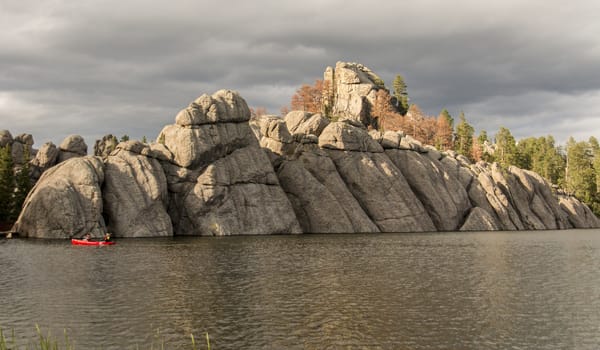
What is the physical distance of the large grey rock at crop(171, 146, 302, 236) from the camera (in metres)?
92.4

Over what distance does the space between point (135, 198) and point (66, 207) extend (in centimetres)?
1118

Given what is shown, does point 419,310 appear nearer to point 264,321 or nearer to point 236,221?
point 264,321

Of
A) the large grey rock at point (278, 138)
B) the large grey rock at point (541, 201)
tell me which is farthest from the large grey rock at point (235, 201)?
A: the large grey rock at point (541, 201)

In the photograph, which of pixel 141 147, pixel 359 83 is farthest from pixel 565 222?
pixel 141 147

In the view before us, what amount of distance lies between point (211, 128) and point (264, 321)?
73.8m

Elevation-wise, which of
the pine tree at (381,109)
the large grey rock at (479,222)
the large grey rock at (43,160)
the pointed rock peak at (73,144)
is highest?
the pine tree at (381,109)

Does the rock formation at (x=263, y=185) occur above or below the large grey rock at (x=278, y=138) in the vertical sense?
below

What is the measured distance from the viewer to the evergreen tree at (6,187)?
9256 centimetres

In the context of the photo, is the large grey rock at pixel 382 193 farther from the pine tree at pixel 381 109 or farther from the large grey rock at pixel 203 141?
the pine tree at pixel 381 109

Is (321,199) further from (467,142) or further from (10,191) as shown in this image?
(467,142)

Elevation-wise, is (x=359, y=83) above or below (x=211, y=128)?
above

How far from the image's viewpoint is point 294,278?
44.8m

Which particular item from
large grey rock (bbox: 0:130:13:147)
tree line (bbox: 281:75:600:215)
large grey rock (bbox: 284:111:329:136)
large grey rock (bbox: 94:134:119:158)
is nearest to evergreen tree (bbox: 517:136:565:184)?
tree line (bbox: 281:75:600:215)

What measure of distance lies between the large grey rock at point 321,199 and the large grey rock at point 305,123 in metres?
13.0
